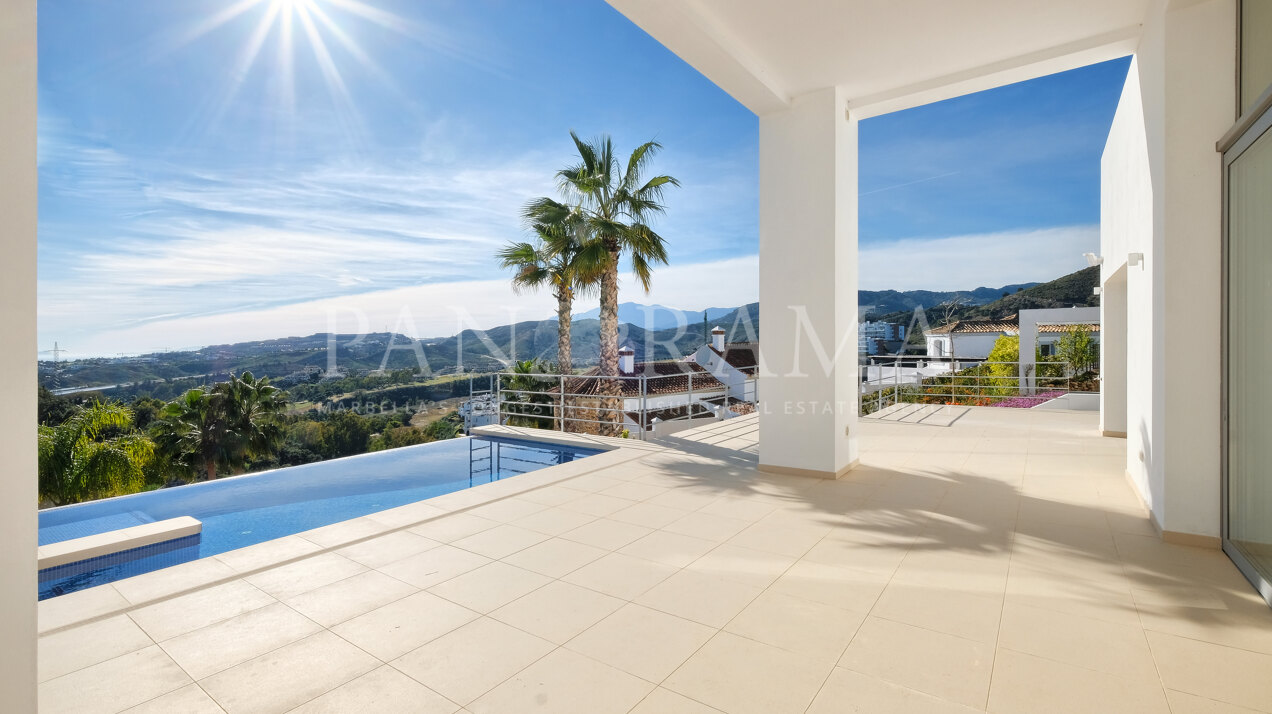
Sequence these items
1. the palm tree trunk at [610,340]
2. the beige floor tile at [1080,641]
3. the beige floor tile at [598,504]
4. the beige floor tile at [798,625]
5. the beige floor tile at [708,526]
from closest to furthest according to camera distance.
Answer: the beige floor tile at [1080,641]
the beige floor tile at [798,625]
the beige floor tile at [708,526]
the beige floor tile at [598,504]
the palm tree trunk at [610,340]

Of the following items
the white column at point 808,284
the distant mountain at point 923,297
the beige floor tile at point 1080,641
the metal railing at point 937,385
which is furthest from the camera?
the distant mountain at point 923,297

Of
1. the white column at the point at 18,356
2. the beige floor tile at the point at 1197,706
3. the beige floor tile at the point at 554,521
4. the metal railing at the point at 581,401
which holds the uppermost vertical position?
the white column at the point at 18,356

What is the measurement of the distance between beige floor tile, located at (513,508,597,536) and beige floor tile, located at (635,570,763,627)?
100 cm

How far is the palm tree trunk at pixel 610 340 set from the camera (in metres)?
9.18

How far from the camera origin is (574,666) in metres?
1.95

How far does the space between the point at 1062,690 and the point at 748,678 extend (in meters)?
1.00

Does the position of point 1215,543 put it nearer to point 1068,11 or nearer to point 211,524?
point 1068,11

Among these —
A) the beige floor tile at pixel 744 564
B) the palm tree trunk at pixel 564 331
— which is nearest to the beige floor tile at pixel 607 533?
the beige floor tile at pixel 744 564

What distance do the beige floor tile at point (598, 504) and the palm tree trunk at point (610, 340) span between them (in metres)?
4.70

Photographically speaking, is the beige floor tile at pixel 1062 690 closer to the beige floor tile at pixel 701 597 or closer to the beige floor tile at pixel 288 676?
the beige floor tile at pixel 701 597

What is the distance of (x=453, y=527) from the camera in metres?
3.50

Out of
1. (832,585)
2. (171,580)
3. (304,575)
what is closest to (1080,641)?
(832,585)

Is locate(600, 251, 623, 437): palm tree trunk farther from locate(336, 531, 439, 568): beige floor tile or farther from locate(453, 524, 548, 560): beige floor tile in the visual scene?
locate(336, 531, 439, 568): beige floor tile

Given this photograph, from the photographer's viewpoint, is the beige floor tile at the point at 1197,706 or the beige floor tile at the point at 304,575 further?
the beige floor tile at the point at 304,575
